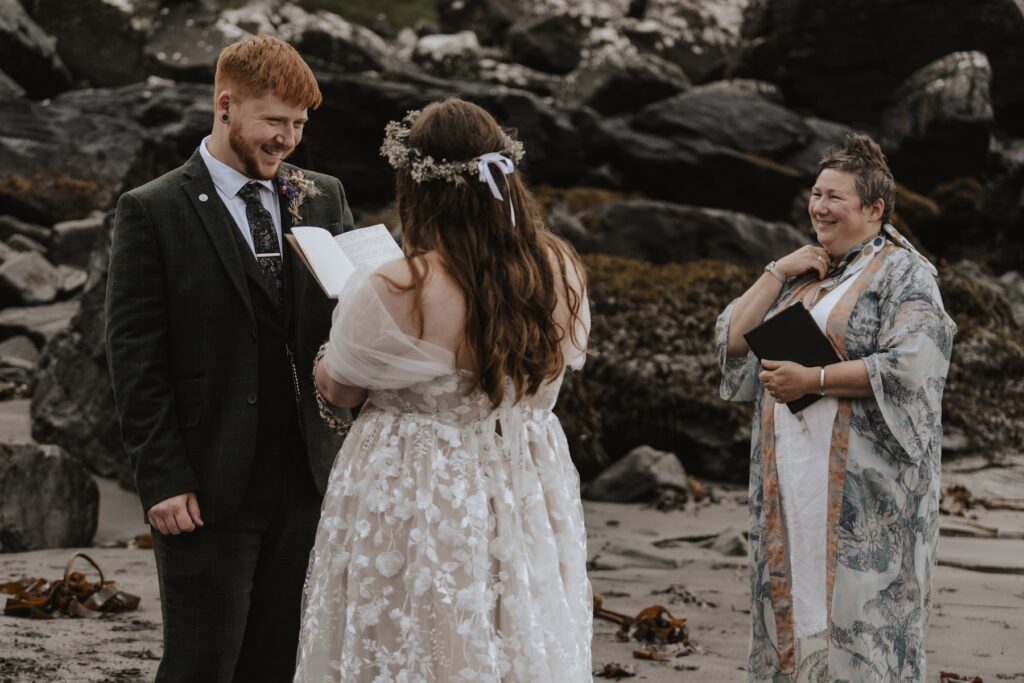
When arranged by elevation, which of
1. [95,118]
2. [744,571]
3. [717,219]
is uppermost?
[95,118]

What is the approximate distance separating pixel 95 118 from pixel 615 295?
Answer: 39.0 ft

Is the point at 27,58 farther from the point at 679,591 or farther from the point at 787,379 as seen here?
the point at 787,379

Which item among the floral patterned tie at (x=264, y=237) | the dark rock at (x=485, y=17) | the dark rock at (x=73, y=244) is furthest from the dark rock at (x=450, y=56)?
the floral patterned tie at (x=264, y=237)

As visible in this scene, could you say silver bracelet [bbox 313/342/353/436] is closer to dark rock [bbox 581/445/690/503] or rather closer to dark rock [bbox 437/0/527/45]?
dark rock [bbox 581/445/690/503]

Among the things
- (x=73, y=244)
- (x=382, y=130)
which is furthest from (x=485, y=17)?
(x=73, y=244)

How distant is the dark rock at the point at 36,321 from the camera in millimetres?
12281

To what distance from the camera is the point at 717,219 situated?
41.5 feet

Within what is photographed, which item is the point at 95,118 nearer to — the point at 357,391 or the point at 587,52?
the point at 587,52

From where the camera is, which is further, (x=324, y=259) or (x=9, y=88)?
(x=9, y=88)

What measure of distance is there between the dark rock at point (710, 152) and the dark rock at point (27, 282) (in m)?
7.73

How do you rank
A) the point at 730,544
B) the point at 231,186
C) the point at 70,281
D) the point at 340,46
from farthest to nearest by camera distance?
the point at 340,46
the point at 70,281
the point at 730,544
the point at 231,186

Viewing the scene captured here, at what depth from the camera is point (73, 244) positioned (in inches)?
576

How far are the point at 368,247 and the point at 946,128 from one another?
17156mm

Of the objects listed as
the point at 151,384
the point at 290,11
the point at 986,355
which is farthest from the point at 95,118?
the point at 151,384
